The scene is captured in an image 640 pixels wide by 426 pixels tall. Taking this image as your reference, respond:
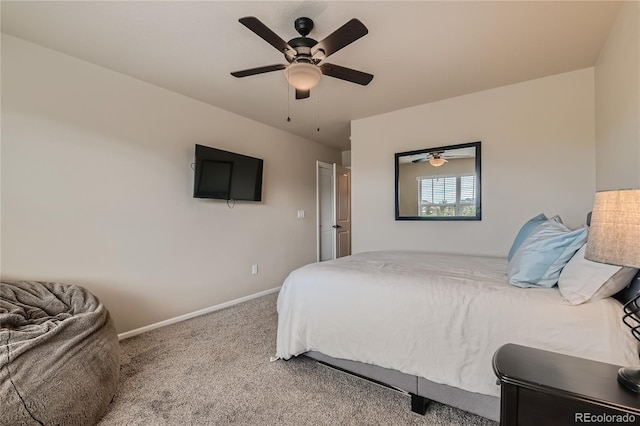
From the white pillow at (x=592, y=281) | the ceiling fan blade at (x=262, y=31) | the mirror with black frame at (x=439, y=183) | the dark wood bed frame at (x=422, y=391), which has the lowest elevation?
the dark wood bed frame at (x=422, y=391)

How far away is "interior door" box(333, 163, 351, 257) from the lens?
5.30 metres

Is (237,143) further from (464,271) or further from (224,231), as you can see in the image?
(464,271)

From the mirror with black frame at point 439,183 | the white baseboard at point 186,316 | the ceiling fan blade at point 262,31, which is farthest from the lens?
the mirror with black frame at point 439,183

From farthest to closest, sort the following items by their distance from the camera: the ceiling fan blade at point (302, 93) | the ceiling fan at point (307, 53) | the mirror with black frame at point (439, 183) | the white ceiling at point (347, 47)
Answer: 1. the mirror with black frame at point (439, 183)
2. the ceiling fan blade at point (302, 93)
3. the white ceiling at point (347, 47)
4. the ceiling fan at point (307, 53)

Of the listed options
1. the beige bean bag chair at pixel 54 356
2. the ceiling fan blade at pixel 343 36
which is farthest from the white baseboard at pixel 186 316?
the ceiling fan blade at pixel 343 36

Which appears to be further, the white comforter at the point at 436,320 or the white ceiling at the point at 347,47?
the white ceiling at the point at 347,47

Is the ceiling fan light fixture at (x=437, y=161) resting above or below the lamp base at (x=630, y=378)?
above

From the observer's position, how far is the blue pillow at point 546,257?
145cm

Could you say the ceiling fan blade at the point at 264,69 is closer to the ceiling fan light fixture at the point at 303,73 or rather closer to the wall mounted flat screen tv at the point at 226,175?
the ceiling fan light fixture at the point at 303,73

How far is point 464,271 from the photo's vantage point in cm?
203

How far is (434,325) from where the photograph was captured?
5.16 feet

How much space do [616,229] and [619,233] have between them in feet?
0.05

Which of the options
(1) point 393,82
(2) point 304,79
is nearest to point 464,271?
(2) point 304,79

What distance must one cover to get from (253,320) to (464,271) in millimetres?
2175
